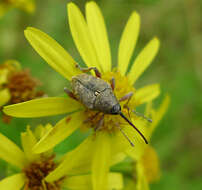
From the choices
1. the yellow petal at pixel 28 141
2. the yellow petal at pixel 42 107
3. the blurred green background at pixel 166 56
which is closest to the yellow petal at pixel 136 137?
the yellow petal at pixel 42 107

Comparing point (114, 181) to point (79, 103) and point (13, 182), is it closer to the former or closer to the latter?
point (79, 103)

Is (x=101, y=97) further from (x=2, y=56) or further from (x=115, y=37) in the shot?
(x=115, y=37)

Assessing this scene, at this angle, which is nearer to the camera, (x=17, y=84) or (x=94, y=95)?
(x=94, y=95)

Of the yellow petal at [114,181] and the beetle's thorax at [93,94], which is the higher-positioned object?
the beetle's thorax at [93,94]

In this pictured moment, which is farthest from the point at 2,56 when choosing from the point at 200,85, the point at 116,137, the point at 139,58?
the point at 200,85

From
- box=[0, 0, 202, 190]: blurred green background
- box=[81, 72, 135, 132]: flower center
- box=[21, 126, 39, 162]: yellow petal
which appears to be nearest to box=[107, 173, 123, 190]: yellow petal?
box=[81, 72, 135, 132]: flower center

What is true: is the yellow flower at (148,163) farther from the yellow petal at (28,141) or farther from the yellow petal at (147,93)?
the yellow petal at (28,141)

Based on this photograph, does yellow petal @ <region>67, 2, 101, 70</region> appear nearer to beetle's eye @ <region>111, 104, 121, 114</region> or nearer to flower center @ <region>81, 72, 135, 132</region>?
flower center @ <region>81, 72, 135, 132</region>


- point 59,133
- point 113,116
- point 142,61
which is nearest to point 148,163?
point 142,61
